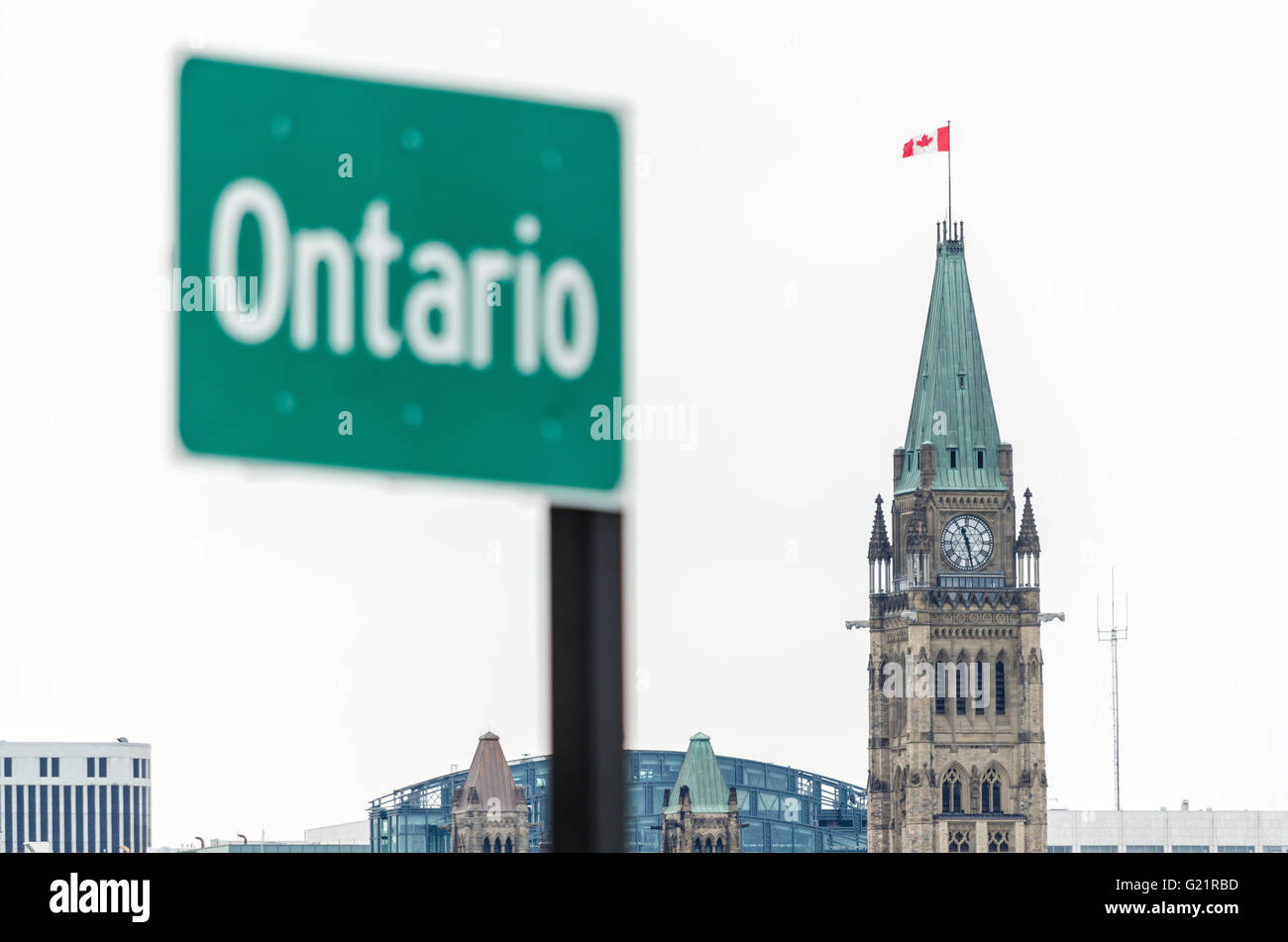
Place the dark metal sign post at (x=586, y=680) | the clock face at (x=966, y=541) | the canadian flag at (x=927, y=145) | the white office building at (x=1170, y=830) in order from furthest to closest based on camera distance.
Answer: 1. the white office building at (x=1170, y=830)
2. the clock face at (x=966, y=541)
3. the canadian flag at (x=927, y=145)
4. the dark metal sign post at (x=586, y=680)

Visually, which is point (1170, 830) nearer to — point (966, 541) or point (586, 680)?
point (966, 541)

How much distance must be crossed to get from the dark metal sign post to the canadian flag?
3902 inches

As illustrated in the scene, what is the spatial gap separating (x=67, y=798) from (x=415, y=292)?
16977 cm

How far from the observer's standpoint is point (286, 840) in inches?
4938

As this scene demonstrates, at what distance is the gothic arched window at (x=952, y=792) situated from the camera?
103 metres

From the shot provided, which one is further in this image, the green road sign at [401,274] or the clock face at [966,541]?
the clock face at [966,541]

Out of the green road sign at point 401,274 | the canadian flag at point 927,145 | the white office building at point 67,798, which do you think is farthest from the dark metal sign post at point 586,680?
the white office building at point 67,798

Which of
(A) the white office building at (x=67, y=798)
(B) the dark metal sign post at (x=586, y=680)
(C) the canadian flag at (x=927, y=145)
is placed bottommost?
(A) the white office building at (x=67, y=798)

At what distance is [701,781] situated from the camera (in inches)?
4151

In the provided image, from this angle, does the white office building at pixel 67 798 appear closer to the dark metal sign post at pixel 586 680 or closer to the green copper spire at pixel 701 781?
the green copper spire at pixel 701 781

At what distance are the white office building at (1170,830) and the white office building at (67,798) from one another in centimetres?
7767

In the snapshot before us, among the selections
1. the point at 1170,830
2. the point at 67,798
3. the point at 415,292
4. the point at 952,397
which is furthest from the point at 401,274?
the point at 67,798

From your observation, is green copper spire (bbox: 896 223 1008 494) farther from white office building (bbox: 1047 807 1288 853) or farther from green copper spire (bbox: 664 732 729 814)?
white office building (bbox: 1047 807 1288 853)
